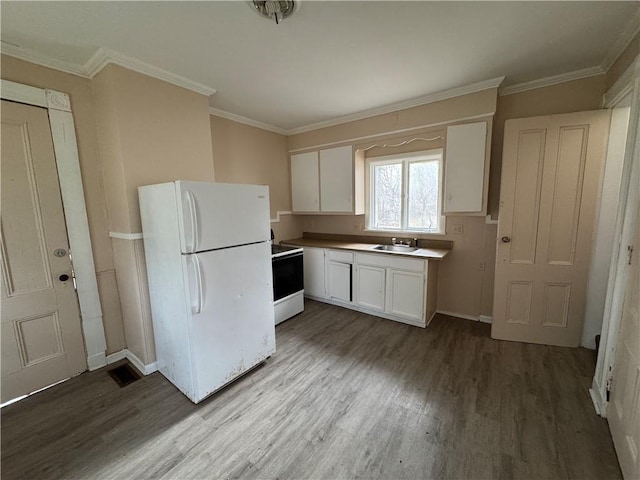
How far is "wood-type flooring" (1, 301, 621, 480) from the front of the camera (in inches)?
56.5

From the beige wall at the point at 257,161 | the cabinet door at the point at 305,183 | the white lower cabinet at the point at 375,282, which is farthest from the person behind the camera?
the cabinet door at the point at 305,183

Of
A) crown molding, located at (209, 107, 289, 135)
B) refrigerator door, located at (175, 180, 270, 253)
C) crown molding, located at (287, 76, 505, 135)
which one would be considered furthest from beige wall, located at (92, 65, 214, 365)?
crown molding, located at (287, 76, 505, 135)

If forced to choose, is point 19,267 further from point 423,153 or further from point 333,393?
point 423,153

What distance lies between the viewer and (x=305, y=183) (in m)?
3.93

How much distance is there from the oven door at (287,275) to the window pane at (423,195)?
5.19 ft

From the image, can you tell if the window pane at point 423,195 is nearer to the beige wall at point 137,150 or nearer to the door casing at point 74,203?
the beige wall at point 137,150

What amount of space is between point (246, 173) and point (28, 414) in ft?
9.46

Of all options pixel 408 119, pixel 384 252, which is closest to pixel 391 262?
pixel 384 252

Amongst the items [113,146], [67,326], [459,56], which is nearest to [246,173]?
[113,146]

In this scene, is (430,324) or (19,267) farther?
(430,324)

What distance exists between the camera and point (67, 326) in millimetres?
2166

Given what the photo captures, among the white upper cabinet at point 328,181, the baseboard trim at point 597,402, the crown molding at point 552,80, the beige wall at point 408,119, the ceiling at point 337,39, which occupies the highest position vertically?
the ceiling at point 337,39

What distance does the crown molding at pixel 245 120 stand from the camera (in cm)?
304

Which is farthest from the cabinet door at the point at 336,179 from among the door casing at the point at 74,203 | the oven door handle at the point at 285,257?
the door casing at the point at 74,203
